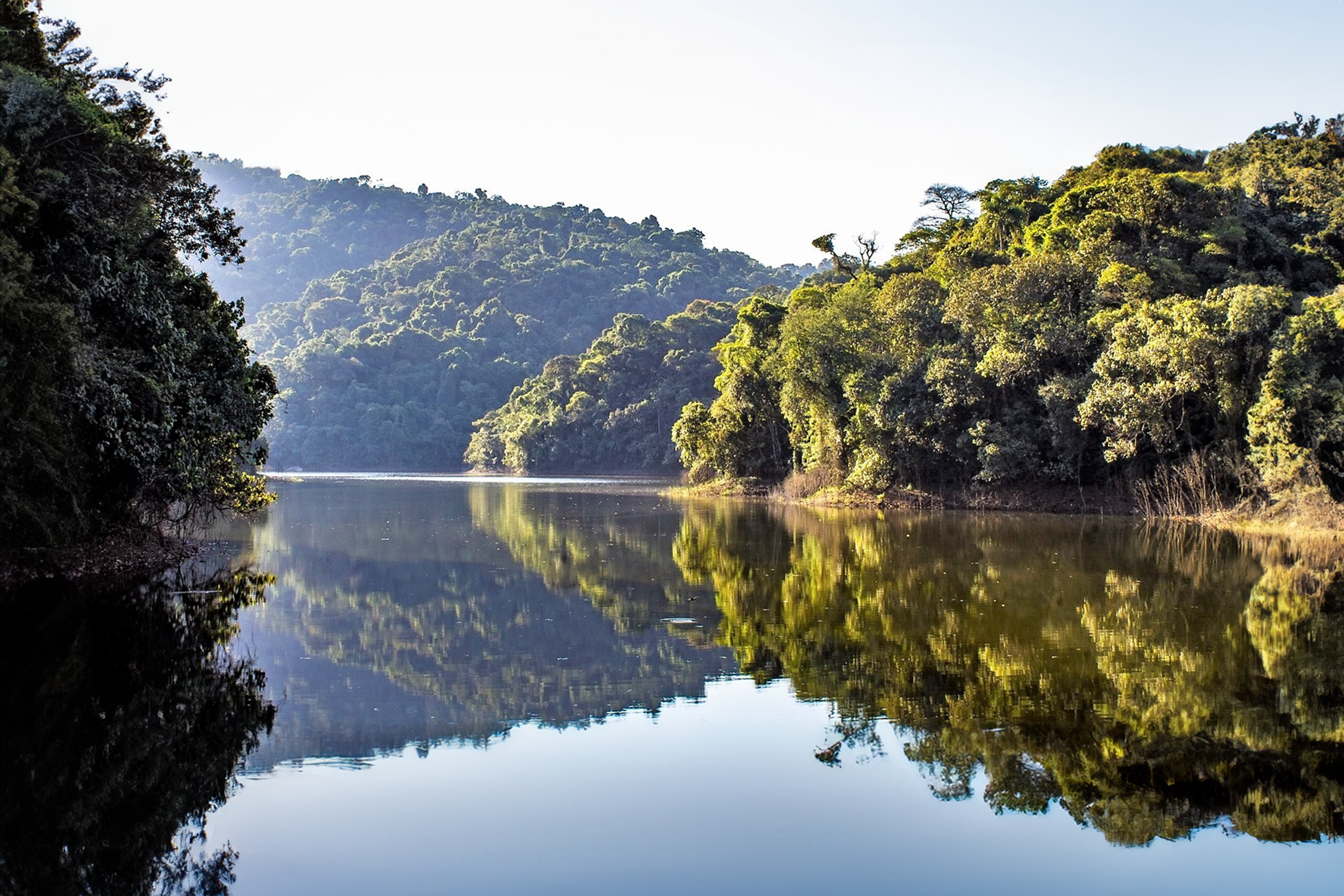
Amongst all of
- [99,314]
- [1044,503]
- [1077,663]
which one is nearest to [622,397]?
[1044,503]

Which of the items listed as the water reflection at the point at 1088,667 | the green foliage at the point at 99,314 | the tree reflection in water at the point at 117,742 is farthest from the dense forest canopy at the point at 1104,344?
the tree reflection in water at the point at 117,742

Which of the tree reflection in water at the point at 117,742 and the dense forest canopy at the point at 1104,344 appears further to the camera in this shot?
the dense forest canopy at the point at 1104,344

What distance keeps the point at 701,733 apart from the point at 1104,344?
29.9m

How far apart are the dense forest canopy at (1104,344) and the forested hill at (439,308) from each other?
50.3 meters

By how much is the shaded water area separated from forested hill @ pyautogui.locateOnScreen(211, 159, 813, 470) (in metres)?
71.8

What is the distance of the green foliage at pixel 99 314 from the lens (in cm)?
1531

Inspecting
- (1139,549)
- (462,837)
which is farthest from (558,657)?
(1139,549)

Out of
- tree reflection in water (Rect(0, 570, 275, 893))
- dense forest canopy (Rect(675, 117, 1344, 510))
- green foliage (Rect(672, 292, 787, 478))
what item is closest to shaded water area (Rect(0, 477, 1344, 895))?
tree reflection in water (Rect(0, 570, 275, 893))

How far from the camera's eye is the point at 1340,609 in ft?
53.3

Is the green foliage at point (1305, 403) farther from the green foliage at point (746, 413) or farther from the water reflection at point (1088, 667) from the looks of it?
the green foliage at point (746, 413)

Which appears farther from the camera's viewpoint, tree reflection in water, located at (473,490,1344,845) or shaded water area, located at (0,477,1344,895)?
tree reflection in water, located at (473,490,1344,845)

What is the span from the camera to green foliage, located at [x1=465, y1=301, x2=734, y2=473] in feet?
295

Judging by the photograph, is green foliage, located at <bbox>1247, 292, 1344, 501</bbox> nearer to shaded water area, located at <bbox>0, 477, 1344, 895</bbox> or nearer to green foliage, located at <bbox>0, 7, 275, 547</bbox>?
shaded water area, located at <bbox>0, 477, 1344, 895</bbox>

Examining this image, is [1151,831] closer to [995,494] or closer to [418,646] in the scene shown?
[418,646]
